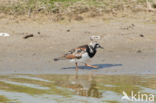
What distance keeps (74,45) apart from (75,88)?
357 centimetres

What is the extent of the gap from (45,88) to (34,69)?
196 cm

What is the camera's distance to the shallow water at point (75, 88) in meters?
8.85

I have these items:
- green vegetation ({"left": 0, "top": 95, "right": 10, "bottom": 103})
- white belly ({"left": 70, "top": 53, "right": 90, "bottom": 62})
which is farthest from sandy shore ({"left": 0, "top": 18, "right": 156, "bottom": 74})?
green vegetation ({"left": 0, "top": 95, "right": 10, "bottom": 103})

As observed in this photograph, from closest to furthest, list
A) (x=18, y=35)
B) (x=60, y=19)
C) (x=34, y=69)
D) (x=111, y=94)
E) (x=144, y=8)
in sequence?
(x=111, y=94) < (x=34, y=69) < (x=18, y=35) < (x=60, y=19) < (x=144, y=8)

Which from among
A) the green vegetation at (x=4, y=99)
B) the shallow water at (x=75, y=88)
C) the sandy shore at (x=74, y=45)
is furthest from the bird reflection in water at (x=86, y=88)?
the green vegetation at (x=4, y=99)

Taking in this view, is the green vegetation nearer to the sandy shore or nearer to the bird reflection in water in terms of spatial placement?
the bird reflection in water

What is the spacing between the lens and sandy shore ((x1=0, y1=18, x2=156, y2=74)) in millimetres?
11781

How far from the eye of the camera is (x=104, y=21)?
49.1ft

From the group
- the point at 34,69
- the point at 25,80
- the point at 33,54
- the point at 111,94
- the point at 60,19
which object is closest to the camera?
the point at 111,94

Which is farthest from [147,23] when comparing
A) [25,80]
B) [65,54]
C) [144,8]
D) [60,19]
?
[25,80]

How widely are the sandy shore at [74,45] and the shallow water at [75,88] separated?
0.73 metres

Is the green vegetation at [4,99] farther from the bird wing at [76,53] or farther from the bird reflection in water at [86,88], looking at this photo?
the bird wing at [76,53]

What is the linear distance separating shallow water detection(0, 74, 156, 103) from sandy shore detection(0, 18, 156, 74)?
73 cm

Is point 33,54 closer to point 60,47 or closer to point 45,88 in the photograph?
point 60,47
